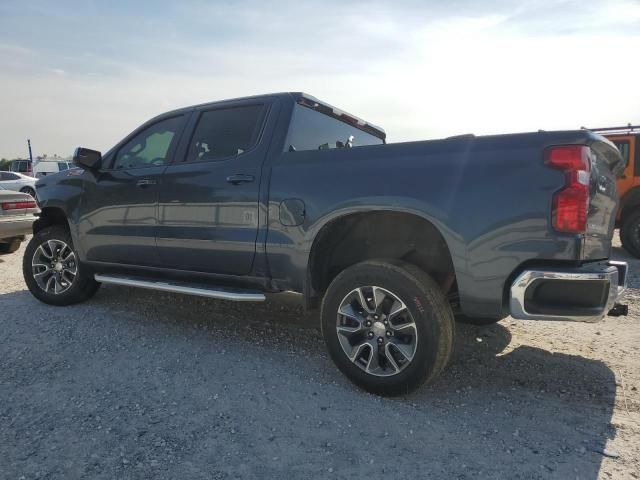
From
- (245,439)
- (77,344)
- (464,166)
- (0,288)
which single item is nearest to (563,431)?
(464,166)

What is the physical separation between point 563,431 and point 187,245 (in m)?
2.87

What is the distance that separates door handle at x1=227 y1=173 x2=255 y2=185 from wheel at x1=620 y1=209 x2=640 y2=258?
22.4ft

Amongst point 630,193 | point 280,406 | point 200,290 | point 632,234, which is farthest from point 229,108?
point 630,193

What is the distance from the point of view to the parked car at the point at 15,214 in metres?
7.09

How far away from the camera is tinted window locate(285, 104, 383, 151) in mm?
3579

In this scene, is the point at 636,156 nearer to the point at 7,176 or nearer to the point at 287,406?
the point at 287,406

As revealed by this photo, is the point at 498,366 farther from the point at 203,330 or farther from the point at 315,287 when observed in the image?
the point at 203,330

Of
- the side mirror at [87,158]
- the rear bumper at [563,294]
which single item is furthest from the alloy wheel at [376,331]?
the side mirror at [87,158]

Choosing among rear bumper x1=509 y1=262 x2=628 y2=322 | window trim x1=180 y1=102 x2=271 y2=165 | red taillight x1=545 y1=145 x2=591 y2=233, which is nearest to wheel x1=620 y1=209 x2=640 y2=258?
rear bumper x1=509 y1=262 x2=628 y2=322

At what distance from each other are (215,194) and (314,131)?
930 millimetres

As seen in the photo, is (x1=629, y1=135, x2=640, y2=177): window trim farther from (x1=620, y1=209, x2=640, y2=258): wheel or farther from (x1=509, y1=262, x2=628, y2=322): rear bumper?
(x1=509, y1=262, x2=628, y2=322): rear bumper

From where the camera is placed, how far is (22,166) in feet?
85.8

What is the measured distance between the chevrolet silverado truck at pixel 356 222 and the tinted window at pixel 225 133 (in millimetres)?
12

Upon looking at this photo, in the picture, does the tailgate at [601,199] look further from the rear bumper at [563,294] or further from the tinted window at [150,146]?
the tinted window at [150,146]
